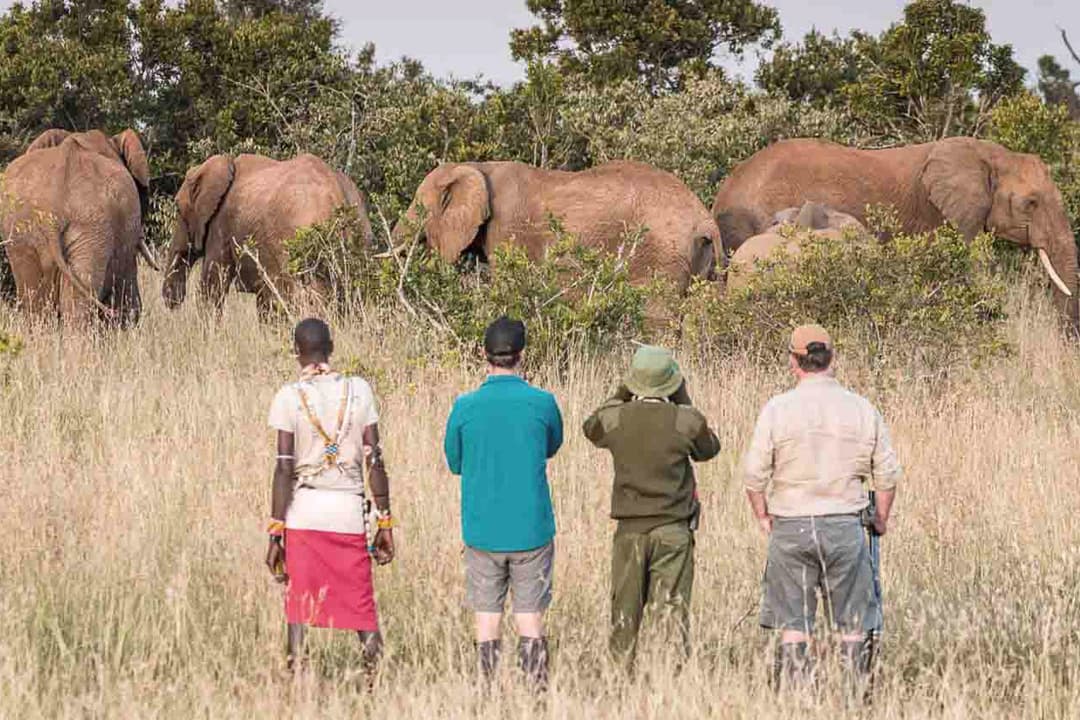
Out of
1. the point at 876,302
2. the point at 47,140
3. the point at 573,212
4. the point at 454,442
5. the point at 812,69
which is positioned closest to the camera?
the point at 454,442

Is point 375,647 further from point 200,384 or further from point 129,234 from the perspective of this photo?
point 129,234

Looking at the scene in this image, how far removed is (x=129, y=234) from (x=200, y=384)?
2.81m

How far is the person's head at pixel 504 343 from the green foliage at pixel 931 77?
17.3 meters

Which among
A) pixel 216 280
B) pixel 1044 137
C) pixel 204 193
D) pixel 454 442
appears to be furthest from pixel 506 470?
pixel 1044 137

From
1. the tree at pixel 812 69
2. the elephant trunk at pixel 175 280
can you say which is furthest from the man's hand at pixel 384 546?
the tree at pixel 812 69

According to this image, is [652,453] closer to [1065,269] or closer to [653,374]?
[653,374]

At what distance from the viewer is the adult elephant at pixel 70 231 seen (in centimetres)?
1482

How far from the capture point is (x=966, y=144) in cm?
2008

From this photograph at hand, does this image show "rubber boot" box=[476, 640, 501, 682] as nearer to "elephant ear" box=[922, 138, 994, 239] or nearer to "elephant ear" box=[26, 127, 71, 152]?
"elephant ear" box=[26, 127, 71, 152]

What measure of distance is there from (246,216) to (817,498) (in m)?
11.8

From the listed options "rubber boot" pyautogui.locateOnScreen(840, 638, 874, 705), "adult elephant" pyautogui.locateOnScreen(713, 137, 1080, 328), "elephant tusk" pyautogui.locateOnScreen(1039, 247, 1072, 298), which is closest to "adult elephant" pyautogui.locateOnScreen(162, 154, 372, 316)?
"adult elephant" pyautogui.locateOnScreen(713, 137, 1080, 328)

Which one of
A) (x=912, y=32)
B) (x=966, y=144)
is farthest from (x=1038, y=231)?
(x=912, y=32)

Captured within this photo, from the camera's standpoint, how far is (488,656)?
684cm

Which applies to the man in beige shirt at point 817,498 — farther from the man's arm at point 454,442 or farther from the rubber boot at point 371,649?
the rubber boot at point 371,649
